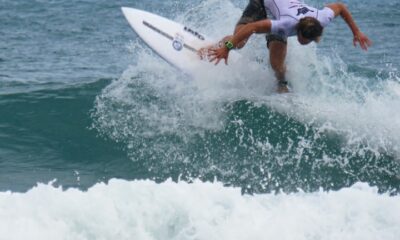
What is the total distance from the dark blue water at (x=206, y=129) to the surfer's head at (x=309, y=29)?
126cm

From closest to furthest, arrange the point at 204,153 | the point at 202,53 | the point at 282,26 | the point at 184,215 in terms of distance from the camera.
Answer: the point at 184,215, the point at 282,26, the point at 204,153, the point at 202,53

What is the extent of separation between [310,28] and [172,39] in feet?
7.27

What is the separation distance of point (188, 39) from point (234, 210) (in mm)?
4162

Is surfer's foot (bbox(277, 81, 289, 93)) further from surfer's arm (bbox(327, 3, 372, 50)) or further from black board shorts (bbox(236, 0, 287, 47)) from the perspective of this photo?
surfer's arm (bbox(327, 3, 372, 50))

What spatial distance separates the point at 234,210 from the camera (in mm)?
5152

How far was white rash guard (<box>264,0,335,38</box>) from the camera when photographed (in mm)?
7625

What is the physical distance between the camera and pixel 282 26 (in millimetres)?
7617

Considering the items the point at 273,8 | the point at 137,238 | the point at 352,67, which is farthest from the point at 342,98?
the point at 137,238

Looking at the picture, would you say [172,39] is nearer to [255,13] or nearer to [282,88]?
[255,13]

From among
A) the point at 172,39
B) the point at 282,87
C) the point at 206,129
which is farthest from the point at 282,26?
the point at 172,39

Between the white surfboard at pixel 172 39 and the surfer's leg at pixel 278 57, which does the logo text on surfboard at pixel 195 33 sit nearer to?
the white surfboard at pixel 172 39

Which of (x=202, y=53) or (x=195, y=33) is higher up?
(x=195, y=33)

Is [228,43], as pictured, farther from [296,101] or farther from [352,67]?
[352,67]

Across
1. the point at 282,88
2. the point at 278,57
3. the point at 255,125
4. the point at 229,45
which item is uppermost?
the point at 229,45
